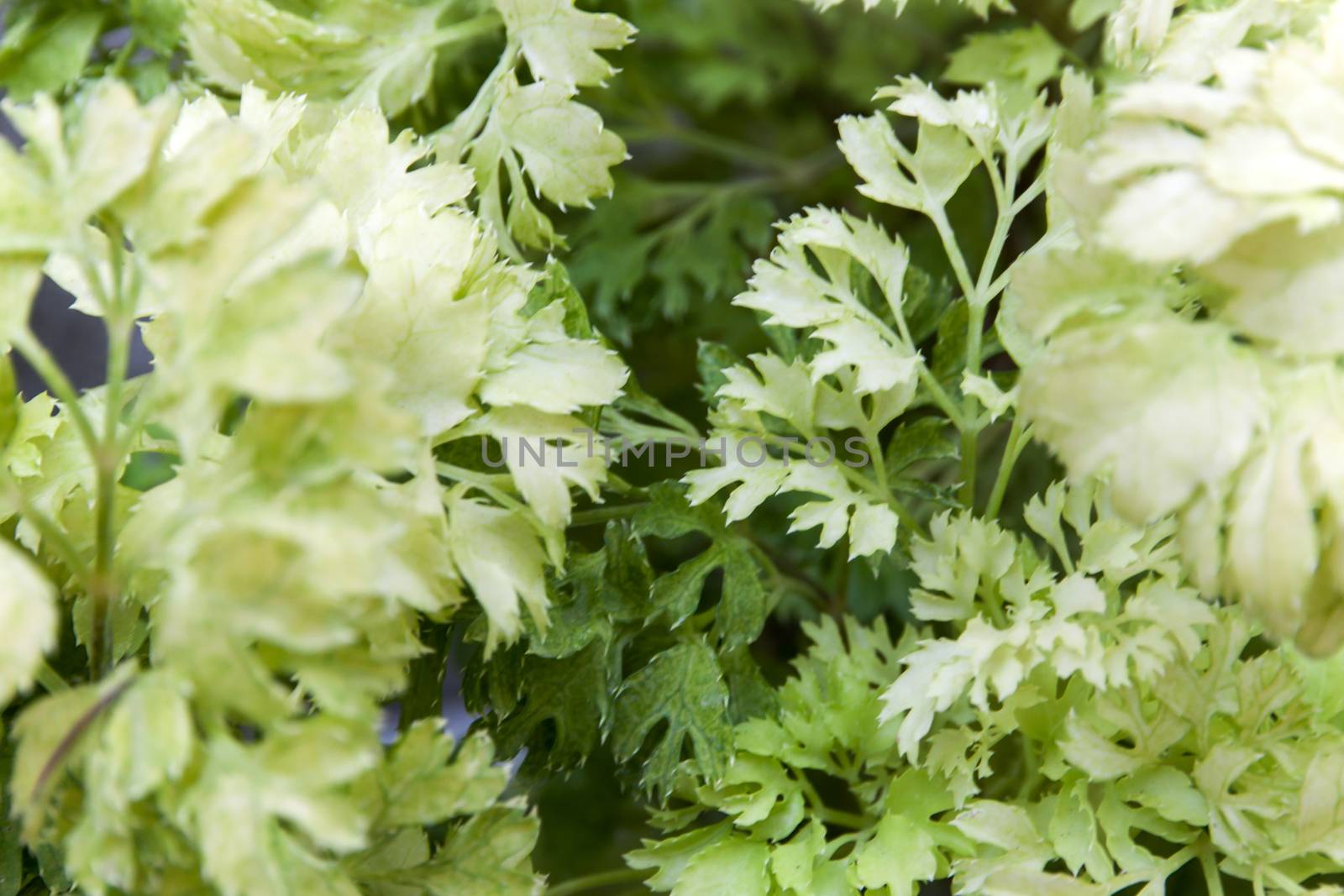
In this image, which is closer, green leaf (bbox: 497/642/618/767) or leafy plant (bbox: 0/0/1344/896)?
leafy plant (bbox: 0/0/1344/896)

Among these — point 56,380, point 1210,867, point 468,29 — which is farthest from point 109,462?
point 1210,867

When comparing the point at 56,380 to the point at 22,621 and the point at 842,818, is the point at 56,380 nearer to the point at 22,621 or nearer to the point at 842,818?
the point at 22,621

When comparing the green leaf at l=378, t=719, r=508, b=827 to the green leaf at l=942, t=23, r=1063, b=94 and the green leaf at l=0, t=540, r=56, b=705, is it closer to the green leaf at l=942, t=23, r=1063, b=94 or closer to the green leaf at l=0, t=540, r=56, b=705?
the green leaf at l=0, t=540, r=56, b=705

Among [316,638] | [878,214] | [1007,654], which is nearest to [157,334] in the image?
[316,638]

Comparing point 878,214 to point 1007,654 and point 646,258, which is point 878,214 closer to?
point 646,258

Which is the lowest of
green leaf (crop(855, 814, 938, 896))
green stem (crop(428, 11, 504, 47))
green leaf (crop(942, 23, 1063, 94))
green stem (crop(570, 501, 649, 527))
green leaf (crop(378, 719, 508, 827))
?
green leaf (crop(855, 814, 938, 896))

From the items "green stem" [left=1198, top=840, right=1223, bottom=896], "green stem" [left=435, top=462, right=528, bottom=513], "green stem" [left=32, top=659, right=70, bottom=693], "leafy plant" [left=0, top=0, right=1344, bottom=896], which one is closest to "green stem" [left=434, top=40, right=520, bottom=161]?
"leafy plant" [left=0, top=0, right=1344, bottom=896]

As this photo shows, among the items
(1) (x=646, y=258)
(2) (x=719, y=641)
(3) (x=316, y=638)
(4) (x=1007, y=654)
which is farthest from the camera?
(1) (x=646, y=258)

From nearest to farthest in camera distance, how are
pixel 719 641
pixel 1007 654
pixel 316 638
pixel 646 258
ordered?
pixel 316 638
pixel 1007 654
pixel 719 641
pixel 646 258
